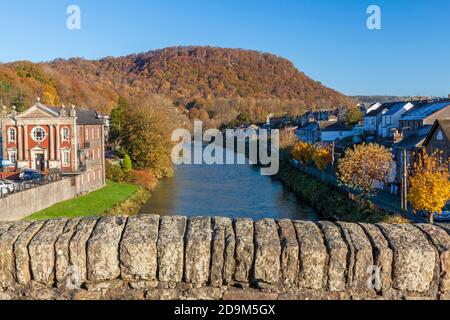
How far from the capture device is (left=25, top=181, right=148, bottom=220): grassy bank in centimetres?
3117

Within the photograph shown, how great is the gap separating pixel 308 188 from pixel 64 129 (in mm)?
23301

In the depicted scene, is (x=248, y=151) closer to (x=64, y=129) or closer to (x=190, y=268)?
(x=64, y=129)

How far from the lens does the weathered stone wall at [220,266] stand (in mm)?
5078

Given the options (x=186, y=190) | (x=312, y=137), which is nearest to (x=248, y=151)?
(x=312, y=137)

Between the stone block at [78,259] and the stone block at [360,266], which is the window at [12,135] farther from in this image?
the stone block at [360,266]

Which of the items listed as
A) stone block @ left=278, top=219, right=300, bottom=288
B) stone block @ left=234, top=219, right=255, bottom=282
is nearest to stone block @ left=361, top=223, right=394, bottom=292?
stone block @ left=278, top=219, right=300, bottom=288

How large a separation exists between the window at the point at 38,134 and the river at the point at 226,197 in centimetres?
1119

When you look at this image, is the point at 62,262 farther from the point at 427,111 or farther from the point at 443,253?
the point at 427,111

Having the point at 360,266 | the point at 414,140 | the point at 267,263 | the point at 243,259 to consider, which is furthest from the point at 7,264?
the point at 414,140

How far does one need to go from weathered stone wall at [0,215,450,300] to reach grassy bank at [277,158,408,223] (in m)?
20.5

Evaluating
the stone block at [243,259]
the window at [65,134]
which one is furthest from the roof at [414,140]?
the stone block at [243,259]

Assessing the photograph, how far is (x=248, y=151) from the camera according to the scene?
96.6 meters

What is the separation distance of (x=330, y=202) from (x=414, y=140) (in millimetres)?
9407

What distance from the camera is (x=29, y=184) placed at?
107ft
